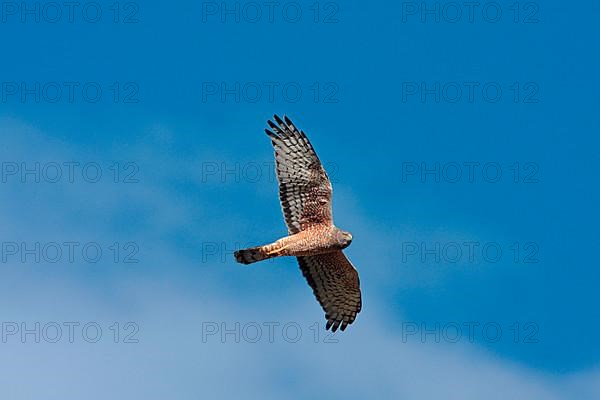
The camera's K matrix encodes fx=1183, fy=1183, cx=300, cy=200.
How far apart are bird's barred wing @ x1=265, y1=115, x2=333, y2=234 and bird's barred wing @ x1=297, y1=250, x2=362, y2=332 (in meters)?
0.93

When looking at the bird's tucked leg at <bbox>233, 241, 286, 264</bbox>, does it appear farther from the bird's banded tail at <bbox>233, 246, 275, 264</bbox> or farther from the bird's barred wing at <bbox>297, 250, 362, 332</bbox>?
the bird's barred wing at <bbox>297, 250, 362, 332</bbox>

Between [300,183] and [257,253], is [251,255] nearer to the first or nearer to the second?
[257,253]

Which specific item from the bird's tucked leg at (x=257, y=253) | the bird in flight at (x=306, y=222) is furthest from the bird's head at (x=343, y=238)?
the bird's tucked leg at (x=257, y=253)

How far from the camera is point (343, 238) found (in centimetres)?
2141

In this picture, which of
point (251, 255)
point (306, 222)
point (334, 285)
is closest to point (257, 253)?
point (251, 255)

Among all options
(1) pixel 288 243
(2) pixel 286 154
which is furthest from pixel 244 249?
(2) pixel 286 154

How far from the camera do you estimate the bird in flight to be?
21203 mm

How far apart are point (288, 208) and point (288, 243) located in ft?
3.23

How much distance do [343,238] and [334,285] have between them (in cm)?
173

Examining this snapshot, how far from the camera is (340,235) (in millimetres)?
21422

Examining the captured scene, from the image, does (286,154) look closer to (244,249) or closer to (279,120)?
(279,120)

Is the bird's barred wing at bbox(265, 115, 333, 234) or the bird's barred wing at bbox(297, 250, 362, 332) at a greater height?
the bird's barred wing at bbox(265, 115, 333, 234)

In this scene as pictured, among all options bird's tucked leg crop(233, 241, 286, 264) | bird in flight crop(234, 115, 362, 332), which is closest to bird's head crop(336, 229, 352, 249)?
bird in flight crop(234, 115, 362, 332)

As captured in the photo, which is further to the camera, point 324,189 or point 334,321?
point 334,321
